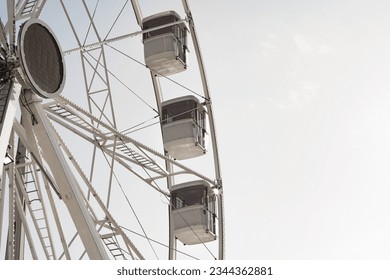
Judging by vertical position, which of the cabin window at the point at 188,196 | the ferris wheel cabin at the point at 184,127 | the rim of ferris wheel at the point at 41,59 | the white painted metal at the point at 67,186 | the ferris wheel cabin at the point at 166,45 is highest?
the ferris wheel cabin at the point at 166,45

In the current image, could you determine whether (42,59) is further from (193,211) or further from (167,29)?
(167,29)

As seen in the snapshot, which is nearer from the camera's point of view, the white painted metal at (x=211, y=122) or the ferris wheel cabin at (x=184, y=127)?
the white painted metal at (x=211, y=122)

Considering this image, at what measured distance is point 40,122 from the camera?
11211 millimetres

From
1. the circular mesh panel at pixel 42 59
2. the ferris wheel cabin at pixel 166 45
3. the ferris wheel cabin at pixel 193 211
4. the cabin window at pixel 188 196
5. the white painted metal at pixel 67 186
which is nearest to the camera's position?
the white painted metal at pixel 67 186

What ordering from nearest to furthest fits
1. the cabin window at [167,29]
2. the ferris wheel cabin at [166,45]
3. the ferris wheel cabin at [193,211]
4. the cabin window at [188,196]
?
1. the ferris wheel cabin at [193,211]
2. the cabin window at [188,196]
3. the ferris wheel cabin at [166,45]
4. the cabin window at [167,29]

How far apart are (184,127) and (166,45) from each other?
1.73 meters

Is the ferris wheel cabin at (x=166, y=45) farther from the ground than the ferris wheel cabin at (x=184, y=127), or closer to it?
farther from the ground

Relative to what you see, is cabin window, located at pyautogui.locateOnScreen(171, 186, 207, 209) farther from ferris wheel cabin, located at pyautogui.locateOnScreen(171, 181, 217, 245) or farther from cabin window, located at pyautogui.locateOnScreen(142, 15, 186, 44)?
cabin window, located at pyautogui.locateOnScreen(142, 15, 186, 44)

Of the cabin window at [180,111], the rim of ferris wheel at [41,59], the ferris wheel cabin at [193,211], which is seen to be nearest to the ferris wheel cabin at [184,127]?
the cabin window at [180,111]

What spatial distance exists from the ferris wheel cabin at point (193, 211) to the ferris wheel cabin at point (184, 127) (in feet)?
2.29

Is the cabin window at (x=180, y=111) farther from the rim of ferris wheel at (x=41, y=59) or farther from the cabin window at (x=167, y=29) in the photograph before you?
the rim of ferris wheel at (x=41, y=59)

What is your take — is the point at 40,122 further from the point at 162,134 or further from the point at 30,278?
the point at 162,134

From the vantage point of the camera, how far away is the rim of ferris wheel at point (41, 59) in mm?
10656

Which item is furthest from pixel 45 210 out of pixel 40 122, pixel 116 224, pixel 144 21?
pixel 144 21
